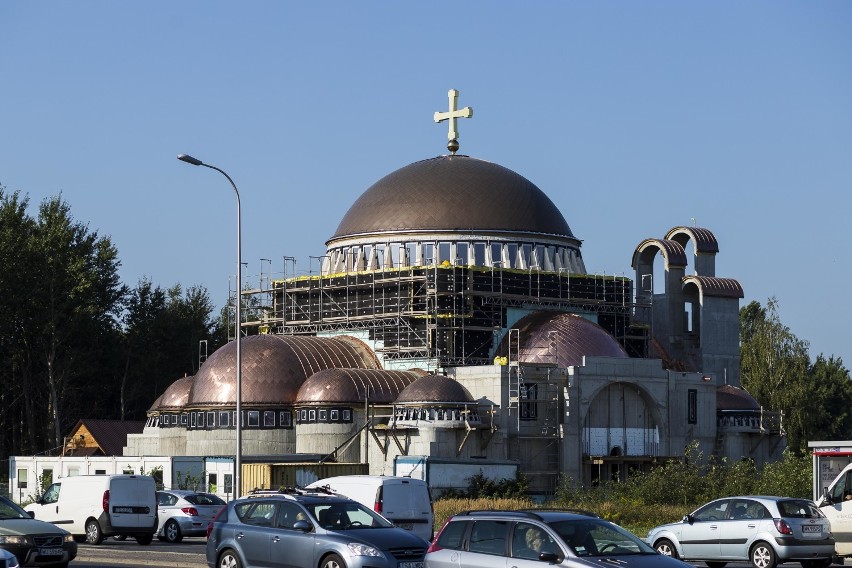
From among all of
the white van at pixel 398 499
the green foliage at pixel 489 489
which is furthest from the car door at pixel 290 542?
the green foliage at pixel 489 489

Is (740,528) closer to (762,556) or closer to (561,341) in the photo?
(762,556)

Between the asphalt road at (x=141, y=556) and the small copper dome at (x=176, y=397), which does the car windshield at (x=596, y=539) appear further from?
the small copper dome at (x=176, y=397)

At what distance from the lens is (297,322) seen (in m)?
81.1

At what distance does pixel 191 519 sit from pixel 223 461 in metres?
21.6

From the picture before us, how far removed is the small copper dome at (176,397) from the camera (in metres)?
76.7

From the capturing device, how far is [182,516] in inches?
1738

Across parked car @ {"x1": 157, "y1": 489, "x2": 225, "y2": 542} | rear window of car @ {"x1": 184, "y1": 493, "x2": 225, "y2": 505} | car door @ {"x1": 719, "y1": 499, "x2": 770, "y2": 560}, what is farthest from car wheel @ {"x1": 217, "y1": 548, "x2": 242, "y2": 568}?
rear window of car @ {"x1": 184, "y1": 493, "x2": 225, "y2": 505}

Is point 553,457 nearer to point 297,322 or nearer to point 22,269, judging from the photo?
point 297,322

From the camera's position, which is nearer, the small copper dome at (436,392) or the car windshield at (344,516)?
the car windshield at (344,516)

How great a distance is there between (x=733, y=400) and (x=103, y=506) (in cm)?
4631

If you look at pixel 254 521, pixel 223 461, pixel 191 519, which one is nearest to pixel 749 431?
pixel 223 461

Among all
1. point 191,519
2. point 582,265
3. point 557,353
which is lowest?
point 191,519

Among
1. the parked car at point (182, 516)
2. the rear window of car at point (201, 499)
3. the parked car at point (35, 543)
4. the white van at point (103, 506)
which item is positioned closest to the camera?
the parked car at point (35, 543)

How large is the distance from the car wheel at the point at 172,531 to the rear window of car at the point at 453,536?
69.2 feet
